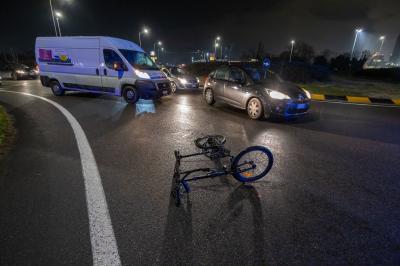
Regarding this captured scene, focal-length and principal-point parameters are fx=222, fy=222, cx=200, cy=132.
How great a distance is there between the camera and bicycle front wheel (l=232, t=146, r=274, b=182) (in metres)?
3.39

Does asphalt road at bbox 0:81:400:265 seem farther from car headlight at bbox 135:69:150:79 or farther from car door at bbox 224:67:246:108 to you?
car headlight at bbox 135:69:150:79

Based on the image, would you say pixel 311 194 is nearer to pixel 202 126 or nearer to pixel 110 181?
pixel 110 181

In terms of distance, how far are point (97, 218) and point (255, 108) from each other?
18.9ft

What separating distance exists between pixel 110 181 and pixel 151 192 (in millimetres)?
763

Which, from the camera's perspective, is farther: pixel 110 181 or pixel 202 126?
pixel 202 126

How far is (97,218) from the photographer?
2.67 meters

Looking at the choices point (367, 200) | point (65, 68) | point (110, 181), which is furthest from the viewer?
point (65, 68)

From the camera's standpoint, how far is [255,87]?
720 centimetres

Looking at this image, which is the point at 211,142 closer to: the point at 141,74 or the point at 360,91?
the point at 141,74

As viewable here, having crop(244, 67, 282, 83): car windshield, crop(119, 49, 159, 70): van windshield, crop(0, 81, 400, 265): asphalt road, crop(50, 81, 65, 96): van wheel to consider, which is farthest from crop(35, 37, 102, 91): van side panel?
crop(244, 67, 282, 83): car windshield

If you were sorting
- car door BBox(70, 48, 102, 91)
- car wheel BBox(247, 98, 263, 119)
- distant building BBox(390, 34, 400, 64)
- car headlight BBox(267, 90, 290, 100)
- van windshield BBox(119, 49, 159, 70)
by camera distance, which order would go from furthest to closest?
distant building BBox(390, 34, 400, 64) < car door BBox(70, 48, 102, 91) < van windshield BBox(119, 49, 159, 70) < car wheel BBox(247, 98, 263, 119) < car headlight BBox(267, 90, 290, 100)

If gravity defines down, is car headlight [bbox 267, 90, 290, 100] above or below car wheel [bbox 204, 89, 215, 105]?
above

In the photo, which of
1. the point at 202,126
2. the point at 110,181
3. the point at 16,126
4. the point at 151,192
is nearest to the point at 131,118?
the point at 202,126

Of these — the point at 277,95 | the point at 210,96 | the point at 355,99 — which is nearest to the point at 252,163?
the point at 277,95
